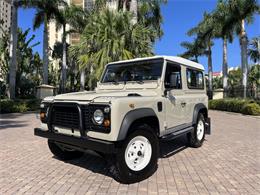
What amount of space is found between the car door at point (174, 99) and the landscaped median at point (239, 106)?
13.5 m

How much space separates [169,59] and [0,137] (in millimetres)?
6060

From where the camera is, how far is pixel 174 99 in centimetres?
574

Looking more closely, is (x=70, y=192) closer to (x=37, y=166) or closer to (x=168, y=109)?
(x=37, y=166)

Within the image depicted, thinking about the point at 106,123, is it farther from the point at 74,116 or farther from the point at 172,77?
the point at 172,77

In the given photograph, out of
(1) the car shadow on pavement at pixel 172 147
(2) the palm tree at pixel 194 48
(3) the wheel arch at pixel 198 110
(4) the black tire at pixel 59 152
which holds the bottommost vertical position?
(1) the car shadow on pavement at pixel 172 147

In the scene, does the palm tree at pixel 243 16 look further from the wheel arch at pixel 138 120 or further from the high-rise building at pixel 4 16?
the high-rise building at pixel 4 16

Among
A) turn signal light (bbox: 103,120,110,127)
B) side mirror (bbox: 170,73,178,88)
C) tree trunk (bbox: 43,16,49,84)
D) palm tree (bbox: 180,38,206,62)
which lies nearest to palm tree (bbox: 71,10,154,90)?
side mirror (bbox: 170,73,178,88)

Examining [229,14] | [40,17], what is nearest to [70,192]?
[229,14]

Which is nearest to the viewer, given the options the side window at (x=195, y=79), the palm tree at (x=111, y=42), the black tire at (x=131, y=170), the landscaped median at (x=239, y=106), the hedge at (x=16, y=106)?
the black tire at (x=131, y=170)

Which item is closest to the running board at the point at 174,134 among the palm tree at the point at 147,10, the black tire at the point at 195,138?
the black tire at the point at 195,138

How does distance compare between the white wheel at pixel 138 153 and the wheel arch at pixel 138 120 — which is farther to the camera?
the white wheel at pixel 138 153

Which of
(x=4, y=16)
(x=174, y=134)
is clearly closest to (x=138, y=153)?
(x=174, y=134)

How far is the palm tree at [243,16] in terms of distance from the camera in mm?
23016

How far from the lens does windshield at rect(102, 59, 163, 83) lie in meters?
5.68
